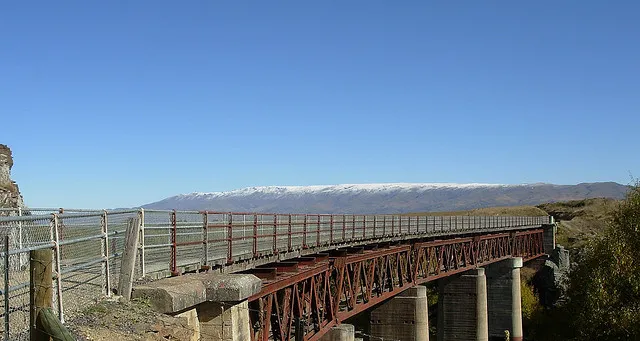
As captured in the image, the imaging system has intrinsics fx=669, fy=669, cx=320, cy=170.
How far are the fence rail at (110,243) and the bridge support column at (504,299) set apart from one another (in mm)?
30830

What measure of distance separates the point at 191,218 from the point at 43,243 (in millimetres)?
7327

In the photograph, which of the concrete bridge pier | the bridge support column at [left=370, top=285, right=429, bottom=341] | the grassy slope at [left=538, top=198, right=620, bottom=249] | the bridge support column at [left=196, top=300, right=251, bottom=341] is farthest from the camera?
the grassy slope at [left=538, top=198, right=620, bottom=249]

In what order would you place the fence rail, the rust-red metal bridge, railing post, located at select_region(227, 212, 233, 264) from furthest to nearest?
the rust-red metal bridge < railing post, located at select_region(227, 212, 233, 264) < the fence rail

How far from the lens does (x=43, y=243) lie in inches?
364

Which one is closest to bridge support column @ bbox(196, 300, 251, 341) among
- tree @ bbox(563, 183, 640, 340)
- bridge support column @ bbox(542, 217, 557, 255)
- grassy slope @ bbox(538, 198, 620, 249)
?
tree @ bbox(563, 183, 640, 340)

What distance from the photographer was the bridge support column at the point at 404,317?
36.9 m

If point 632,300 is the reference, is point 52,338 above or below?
above

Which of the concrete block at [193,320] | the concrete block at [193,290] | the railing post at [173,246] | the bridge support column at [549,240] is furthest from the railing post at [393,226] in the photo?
the bridge support column at [549,240]

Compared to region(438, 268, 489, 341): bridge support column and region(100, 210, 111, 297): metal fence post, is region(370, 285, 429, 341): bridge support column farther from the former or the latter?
region(100, 210, 111, 297): metal fence post

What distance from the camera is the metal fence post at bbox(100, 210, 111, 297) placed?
36.3 ft

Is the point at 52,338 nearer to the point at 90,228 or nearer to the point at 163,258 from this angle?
the point at 90,228

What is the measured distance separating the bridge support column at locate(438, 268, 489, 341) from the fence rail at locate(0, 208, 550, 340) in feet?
71.3

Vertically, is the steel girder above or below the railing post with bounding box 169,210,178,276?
below

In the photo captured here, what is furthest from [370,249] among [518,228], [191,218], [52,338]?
A: [518,228]
